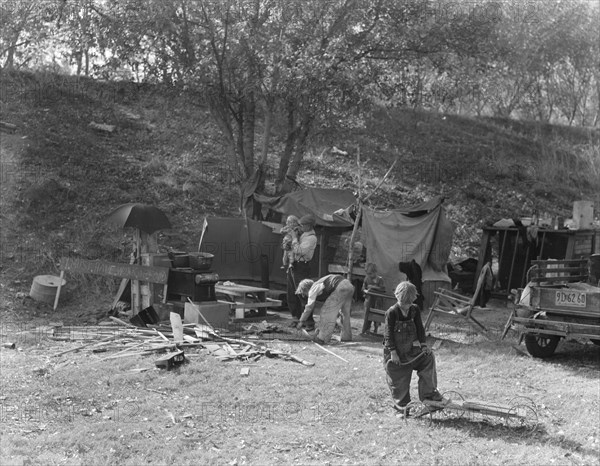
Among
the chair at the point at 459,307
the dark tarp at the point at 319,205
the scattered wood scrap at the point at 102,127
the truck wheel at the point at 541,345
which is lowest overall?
the truck wheel at the point at 541,345

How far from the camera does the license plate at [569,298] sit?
32.4ft

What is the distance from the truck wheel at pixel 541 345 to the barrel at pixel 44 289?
804 cm

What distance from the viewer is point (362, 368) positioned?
964 cm

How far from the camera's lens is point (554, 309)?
10055 millimetres

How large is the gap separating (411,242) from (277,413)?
7226 millimetres

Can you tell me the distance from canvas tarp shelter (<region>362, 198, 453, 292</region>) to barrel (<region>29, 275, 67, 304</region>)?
5.72m

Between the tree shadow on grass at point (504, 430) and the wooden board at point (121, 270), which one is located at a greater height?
the wooden board at point (121, 270)

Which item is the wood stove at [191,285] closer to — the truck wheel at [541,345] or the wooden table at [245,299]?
the wooden table at [245,299]

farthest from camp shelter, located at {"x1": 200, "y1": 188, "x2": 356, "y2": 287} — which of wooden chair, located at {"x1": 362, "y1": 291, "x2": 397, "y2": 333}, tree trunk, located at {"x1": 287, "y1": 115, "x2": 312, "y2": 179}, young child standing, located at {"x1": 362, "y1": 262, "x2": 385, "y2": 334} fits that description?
wooden chair, located at {"x1": 362, "y1": 291, "x2": 397, "y2": 333}

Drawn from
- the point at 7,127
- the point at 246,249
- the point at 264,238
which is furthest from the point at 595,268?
the point at 7,127

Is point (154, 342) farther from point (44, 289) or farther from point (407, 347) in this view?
point (407, 347)

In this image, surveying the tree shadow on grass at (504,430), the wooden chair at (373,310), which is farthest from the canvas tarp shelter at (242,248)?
the tree shadow on grass at (504,430)

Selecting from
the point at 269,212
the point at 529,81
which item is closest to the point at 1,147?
the point at 269,212

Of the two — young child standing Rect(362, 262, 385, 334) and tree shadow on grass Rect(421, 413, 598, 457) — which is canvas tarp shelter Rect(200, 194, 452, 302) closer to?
young child standing Rect(362, 262, 385, 334)
